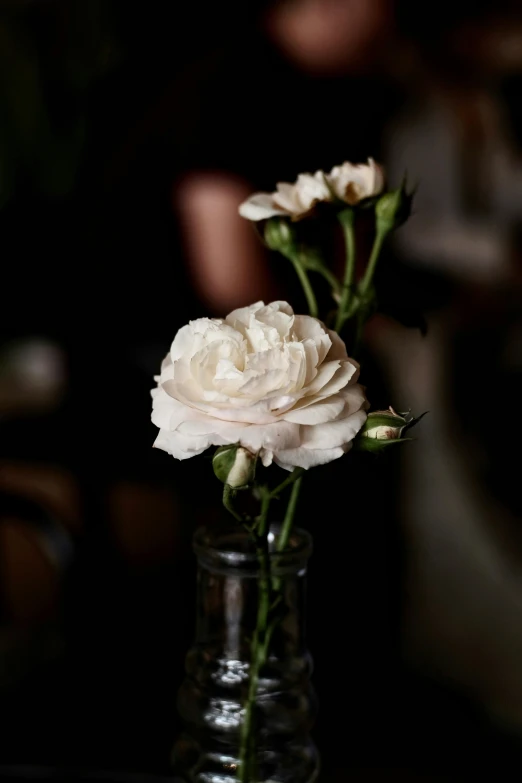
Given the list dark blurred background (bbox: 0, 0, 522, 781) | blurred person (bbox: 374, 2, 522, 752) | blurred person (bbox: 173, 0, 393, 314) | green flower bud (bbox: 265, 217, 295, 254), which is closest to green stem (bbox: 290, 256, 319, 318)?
green flower bud (bbox: 265, 217, 295, 254)

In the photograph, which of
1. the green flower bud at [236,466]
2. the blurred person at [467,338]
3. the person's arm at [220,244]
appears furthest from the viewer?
the blurred person at [467,338]

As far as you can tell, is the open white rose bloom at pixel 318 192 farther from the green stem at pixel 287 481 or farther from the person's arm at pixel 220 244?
the person's arm at pixel 220 244

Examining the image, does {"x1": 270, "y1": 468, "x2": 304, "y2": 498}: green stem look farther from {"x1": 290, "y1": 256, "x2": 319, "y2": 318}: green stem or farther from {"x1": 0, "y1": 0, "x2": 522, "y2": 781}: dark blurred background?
{"x1": 0, "y1": 0, "x2": 522, "y2": 781}: dark blurred background

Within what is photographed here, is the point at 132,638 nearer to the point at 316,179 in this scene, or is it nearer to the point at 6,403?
the point at 316,179

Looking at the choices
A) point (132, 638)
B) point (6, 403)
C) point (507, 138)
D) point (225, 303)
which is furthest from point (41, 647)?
point (507, 138)

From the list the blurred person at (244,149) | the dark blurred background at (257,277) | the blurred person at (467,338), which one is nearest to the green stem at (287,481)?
the dark blurred background at (257,277)
